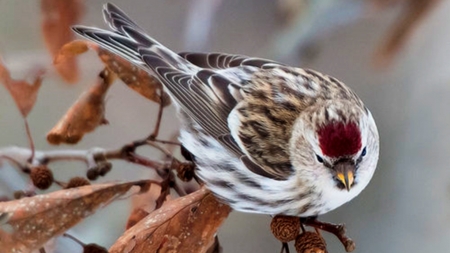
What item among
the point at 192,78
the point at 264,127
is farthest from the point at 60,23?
the point at 264,127

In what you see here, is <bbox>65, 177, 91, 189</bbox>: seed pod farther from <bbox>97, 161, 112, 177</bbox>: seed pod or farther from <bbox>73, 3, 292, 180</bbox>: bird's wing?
<bbox>73, 3, 292, 180</bbox>: bird's wing

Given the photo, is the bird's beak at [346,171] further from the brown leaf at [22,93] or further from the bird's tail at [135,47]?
the brown leaf at [22,93]

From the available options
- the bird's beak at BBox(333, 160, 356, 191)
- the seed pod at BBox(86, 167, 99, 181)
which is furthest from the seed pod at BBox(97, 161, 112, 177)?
the bird's beak at BBox(333, 160, 356, 191)

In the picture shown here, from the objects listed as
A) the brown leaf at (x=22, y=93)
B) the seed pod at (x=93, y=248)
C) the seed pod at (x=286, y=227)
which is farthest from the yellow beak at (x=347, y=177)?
the brown leaf at (x=22, y=93)

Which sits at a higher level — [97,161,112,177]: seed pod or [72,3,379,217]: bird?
[72,3,379,217]: bird

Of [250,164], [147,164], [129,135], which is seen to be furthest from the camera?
[129,135]

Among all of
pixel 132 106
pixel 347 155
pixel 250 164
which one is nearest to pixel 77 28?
pixel 132 106

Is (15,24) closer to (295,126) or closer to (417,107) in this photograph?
(295,126)
